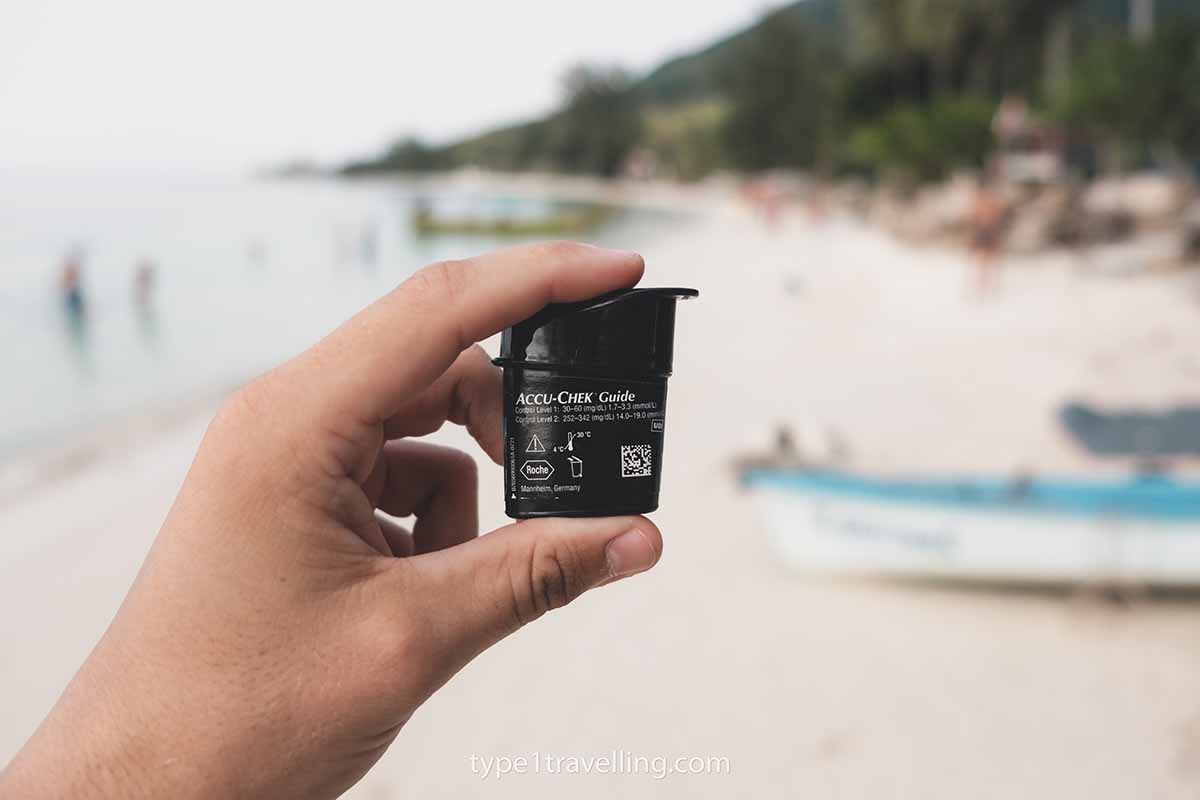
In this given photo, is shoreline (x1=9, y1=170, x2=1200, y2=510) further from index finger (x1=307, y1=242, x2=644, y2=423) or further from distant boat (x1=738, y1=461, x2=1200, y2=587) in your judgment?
index finger (x1=307, y1=242, x2=644, y2=423)

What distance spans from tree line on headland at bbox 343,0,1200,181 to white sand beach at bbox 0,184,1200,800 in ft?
30.9

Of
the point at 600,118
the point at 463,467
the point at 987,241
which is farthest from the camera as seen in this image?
the point at 600,118

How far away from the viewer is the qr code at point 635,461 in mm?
1475

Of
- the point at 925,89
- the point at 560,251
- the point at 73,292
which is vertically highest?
the point at 925,89

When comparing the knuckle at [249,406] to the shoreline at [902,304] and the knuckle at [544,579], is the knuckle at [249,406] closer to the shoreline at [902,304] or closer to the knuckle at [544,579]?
the knuckle at [544,579]

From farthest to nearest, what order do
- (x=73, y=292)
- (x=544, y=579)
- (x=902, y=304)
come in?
(x=73, y=292) < (x=902, y=304) < (x=544, y=579)

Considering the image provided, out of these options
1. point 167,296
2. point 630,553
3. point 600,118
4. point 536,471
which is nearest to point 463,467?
point 536,471

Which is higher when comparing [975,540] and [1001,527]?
[1001,527]

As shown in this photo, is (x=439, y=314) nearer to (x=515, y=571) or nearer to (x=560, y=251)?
(x=560, y=251)

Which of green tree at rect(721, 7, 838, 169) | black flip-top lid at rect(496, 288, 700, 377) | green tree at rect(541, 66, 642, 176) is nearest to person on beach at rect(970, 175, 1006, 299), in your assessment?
black flip-top lid at rect(496, 288, 700, 377)

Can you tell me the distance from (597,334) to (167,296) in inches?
1088

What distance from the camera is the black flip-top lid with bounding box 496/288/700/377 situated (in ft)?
4.63

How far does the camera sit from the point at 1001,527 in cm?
582

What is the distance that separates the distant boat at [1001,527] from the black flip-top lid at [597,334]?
489cm
